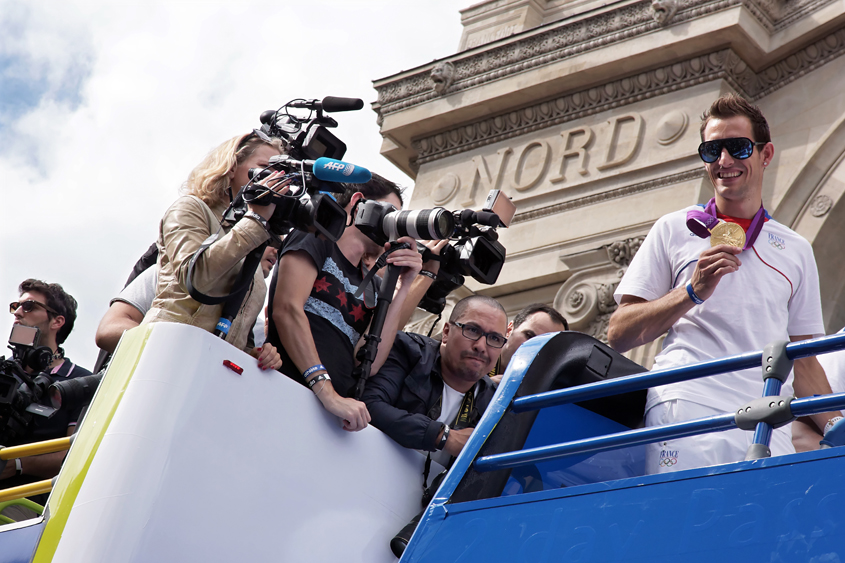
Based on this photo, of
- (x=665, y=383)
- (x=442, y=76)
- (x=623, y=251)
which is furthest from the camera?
(x=442, y=76)

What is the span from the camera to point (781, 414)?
7.41 ft

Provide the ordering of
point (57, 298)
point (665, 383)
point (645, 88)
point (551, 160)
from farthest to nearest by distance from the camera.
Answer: point (551, 160) → point (645, 88) → point (57, 298) → point (665, 383)

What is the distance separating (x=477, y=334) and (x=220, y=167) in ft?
4.29

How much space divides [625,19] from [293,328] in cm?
603

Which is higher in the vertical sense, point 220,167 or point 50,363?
point 220,167

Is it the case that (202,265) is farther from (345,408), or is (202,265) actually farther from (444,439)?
(444,439)

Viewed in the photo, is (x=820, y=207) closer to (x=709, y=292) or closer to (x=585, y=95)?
(x=585, y=95)

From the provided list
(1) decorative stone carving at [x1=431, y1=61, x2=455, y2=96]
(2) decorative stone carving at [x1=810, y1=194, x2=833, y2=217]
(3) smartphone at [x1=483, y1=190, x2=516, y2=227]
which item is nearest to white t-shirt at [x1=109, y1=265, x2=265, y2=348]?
(3) smartphone at [x1=483, y1=190, x2=516, y2=227]

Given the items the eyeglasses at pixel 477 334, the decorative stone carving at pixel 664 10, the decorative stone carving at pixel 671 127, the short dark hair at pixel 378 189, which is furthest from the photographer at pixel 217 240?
the decorative stone carving at pixel 664 10

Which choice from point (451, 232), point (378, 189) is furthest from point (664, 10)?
point (451, 232)

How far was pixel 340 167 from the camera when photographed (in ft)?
11.6

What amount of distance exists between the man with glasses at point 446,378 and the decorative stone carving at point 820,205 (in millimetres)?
4091

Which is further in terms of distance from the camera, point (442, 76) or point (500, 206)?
point (442, 76)

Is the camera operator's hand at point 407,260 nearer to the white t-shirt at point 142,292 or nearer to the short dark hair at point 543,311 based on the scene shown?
the white t-shirt at point 142,292
